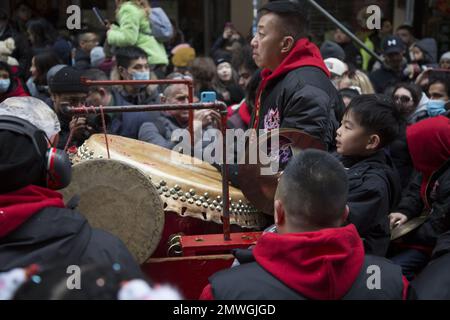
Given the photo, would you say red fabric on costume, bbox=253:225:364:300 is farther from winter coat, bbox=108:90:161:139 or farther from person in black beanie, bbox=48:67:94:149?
winter coat, bbox=108:90:161:139

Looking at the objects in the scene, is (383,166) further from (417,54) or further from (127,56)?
(417,54)

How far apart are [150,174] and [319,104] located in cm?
86

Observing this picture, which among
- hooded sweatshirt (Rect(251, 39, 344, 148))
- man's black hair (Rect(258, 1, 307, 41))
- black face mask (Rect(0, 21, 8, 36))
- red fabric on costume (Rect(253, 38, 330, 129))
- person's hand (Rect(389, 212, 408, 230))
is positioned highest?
man's black hair (Rect(258, 1, 307, 41))

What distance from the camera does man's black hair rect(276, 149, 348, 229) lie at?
184 centimetres

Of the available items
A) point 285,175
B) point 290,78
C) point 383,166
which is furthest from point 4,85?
point 285,175

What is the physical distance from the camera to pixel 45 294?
5.90 feet

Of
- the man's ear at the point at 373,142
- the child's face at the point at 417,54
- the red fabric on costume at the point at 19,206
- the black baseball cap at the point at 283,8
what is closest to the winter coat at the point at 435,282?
the man's ear at the point at 373,142

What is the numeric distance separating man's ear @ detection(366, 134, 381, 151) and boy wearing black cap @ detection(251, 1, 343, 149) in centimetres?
20

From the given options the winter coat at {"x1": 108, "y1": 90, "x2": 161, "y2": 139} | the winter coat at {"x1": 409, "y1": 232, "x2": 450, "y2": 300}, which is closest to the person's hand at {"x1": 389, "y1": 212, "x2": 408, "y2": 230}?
the winter coat at {"x1": 409, "y1": 232, "x2": 450, "y2": 300}

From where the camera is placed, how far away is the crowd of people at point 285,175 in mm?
Answer: 1771

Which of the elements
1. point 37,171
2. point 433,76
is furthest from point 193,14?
point 37,171

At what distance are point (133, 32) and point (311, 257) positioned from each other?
4.74 m

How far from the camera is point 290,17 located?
3375mm

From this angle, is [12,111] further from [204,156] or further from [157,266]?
[204,156]
